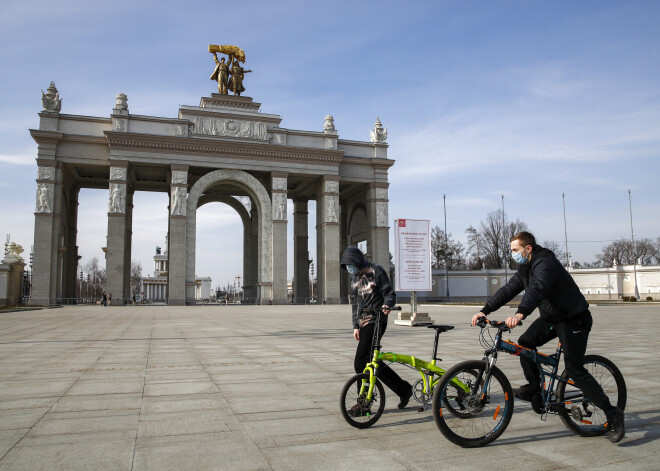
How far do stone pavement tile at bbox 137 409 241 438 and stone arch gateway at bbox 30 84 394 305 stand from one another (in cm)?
3752

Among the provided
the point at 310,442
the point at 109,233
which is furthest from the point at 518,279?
the point at 109,233

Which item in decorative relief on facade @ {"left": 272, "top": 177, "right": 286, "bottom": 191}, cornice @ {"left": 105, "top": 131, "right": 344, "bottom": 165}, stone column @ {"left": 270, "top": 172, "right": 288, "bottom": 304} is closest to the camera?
cornice @ {"left": 105, "top": 131, "right": 344, "bottom": 165}

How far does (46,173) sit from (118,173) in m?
5.30

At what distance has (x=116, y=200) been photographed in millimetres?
40500

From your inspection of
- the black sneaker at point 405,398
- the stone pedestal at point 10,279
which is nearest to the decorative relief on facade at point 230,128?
the stone pedestal at point 10,279

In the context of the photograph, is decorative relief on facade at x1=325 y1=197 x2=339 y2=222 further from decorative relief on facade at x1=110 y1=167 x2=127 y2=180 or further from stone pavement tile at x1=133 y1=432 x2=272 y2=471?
stone pavement tile at x1=133 y1=432 x2=272 y2=471

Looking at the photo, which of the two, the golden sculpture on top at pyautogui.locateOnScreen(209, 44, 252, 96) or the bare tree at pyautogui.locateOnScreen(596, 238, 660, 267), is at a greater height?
the golden sculpture on top at pyautogui.locateOnScreen(209, 44, 252, 96)

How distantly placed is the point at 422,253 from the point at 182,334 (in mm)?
10017

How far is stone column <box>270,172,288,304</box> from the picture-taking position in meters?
44.2

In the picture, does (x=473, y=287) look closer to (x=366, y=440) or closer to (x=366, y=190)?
(x=366, y=190)

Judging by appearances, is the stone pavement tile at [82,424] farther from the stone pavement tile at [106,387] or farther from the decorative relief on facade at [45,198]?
the decorative relief on facade at [45,198]

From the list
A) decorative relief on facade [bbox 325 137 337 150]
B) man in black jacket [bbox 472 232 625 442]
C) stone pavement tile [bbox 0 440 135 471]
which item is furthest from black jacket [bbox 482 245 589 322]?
decorative relief on facade [bbox 325 137 337 150]

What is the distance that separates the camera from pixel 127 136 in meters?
41.0

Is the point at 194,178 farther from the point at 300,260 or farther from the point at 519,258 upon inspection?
the point at 519,258
